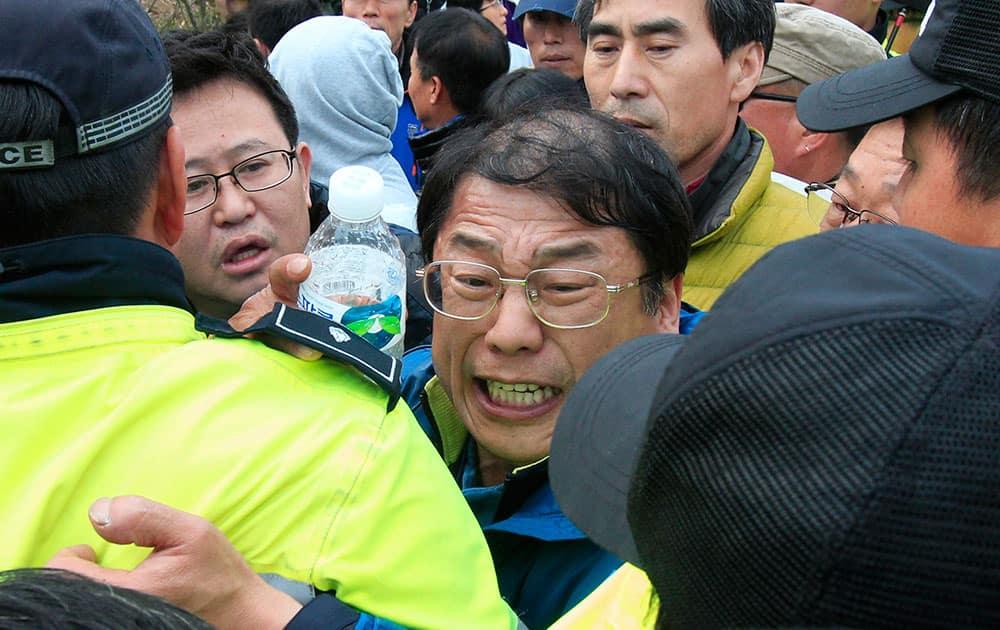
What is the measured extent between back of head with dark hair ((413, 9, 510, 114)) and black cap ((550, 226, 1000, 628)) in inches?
160

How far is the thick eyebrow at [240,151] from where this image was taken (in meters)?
2.54

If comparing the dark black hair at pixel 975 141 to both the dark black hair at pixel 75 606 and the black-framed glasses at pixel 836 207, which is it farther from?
the dark black hair at pixel 75 606

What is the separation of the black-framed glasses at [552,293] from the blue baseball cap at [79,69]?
37.0 inches

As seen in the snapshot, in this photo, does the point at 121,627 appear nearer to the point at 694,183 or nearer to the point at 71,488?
the point at 71,488

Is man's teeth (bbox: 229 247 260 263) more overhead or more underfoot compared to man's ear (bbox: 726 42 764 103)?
more underfoot

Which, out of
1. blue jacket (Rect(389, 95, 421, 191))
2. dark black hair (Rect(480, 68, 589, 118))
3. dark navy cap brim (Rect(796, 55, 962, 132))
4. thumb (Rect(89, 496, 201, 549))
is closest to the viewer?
thumb (Rect(89, 496, 201, 549))

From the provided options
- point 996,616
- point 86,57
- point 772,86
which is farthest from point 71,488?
point 772,86

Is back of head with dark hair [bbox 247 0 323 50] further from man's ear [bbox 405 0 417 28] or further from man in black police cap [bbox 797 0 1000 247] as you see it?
man in black police cap [bbox 797 0 1000 247]

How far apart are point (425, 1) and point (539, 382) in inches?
247

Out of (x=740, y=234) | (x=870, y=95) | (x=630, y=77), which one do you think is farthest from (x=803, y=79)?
(x=870, y=95)

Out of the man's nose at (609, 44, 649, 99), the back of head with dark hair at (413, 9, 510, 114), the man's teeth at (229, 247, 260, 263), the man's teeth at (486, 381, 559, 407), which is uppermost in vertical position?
the man's nose at (609, 44, 649, 99)

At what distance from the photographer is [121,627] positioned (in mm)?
871

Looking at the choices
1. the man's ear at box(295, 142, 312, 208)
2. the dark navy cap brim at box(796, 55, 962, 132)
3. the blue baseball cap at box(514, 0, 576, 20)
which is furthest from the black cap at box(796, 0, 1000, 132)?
the blue baseball cap at box(514, 0, 576, 20)

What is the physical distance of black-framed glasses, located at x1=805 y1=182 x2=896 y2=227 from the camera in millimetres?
2680
